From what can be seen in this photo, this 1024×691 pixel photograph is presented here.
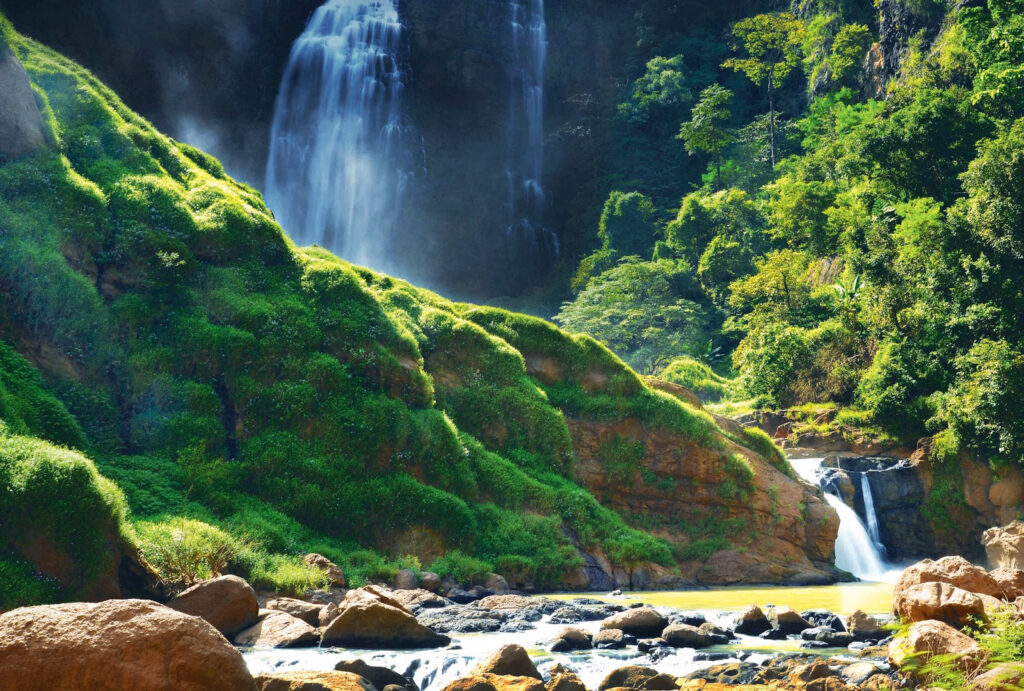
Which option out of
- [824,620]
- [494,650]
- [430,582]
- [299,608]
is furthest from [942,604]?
[430,582]

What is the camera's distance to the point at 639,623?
1161 cm

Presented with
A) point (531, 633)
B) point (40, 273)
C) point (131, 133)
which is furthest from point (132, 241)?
point (531, 633)

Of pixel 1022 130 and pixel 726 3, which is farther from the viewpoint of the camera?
pixel 726 3

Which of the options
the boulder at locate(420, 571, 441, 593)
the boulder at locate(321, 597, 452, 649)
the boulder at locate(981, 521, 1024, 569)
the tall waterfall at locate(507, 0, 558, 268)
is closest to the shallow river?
the boulder at locate(321, 597, 452, 649)

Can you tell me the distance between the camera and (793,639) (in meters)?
11.4

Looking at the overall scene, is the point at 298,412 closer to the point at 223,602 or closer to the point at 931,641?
the point at 223,602

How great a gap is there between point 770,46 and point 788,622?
50.6 metres

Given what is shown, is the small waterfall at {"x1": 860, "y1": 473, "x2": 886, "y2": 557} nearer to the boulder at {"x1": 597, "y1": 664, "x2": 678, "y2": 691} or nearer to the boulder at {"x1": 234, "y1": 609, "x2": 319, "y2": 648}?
the boulder at {"x1": 597, "y1": 664, "x2": 678, "y2": 691}

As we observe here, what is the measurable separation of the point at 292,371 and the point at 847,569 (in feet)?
49.6

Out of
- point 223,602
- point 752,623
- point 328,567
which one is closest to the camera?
point 223,602

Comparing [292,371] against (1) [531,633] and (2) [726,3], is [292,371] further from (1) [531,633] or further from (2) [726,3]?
(2) [726,3]

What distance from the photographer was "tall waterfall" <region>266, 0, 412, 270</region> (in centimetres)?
4931

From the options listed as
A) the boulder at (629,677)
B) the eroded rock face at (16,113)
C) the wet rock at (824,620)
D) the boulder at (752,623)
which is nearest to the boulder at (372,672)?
the boulder at (629,677)

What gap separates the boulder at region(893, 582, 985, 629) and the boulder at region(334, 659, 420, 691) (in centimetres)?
534
